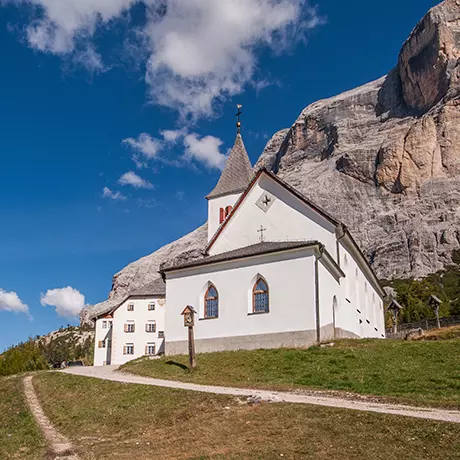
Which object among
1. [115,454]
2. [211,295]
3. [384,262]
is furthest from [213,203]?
[384,262]

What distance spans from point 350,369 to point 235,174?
2293cm

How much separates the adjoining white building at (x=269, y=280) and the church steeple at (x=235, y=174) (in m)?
7.17

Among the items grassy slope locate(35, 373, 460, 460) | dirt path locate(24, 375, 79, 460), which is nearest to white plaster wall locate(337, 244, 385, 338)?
grassy slope locate(35, 373, 460, 460)

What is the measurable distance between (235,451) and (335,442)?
181 centimetres

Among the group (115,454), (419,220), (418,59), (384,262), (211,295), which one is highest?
(418,59)

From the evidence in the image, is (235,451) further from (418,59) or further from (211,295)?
(418,59)

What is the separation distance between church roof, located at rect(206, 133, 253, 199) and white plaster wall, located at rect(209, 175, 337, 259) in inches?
275

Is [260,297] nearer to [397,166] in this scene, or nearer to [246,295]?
[246,295]

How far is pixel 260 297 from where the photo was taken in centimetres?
2503

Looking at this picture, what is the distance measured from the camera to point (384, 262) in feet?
379

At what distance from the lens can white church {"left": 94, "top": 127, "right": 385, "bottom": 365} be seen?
23875 millimetres

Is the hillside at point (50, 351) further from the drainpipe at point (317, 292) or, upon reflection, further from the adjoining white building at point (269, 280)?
the drainpipe at point (317, 292)

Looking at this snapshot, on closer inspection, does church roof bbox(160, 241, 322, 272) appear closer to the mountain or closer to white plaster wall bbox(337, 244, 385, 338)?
white plaster wall bbox(337, 244, 385, 338)

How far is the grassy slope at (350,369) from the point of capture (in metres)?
14.3
